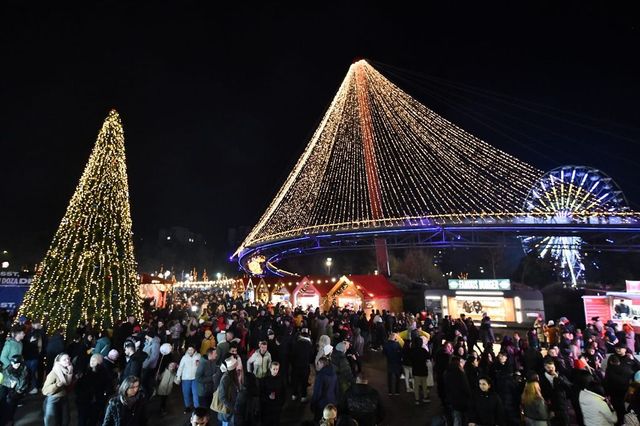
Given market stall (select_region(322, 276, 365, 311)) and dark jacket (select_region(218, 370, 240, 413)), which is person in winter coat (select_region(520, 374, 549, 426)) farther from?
market stall (select_region(322, 276, 365, 311))

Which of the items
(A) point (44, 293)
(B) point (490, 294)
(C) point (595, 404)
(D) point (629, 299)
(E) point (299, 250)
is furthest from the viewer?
(E) point (299, 250)

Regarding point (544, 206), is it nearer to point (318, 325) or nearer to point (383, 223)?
point (383, 223)

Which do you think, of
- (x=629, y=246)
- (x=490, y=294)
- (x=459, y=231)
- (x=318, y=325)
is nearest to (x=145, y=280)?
(x=318, y=325)

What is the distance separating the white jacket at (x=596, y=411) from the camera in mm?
5023

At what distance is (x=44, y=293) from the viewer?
11672mm

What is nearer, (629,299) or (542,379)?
(542,379)

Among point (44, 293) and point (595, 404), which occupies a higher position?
point (44, 293)

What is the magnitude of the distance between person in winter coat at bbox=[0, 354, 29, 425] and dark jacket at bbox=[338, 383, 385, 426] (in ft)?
17.0

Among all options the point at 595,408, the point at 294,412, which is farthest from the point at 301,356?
the point at 595,408

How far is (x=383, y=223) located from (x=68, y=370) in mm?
38964

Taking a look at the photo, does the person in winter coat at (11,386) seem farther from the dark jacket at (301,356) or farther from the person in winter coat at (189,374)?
the dark jacket at (301,356)

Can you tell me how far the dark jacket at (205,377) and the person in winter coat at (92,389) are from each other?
1411 millimetres

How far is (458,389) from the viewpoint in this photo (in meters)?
6.07

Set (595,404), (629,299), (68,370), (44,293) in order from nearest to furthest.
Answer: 1. (595,404)
2. (68,370)
3. (44,293)
4. (629,299)
